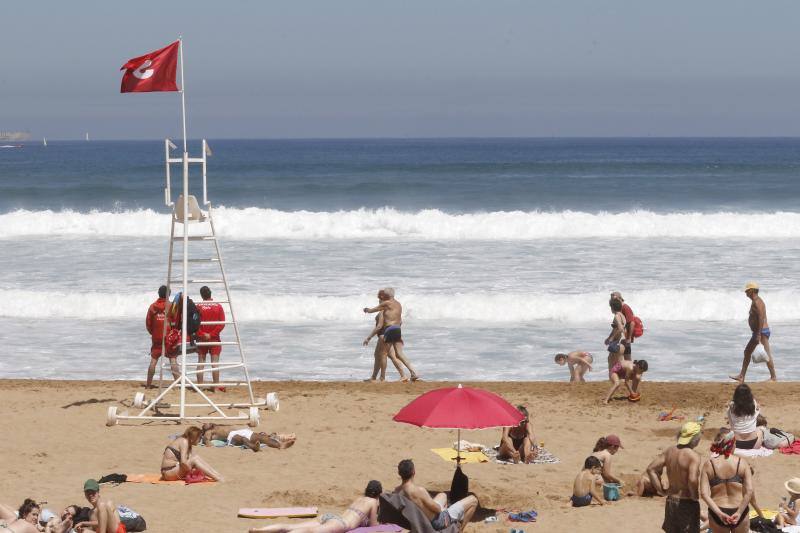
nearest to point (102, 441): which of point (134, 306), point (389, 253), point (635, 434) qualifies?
point (635, 434)

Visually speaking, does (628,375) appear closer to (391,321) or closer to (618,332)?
(618,332)

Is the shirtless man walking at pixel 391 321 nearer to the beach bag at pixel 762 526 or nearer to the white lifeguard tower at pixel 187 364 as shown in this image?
the white lifeguard tower at pixel 187 364

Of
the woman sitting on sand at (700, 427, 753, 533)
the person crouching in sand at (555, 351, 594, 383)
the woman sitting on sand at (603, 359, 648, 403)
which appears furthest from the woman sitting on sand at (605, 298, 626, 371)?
the woman sitting on sand at (700, 427, 753, 533)

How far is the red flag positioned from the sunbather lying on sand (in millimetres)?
4031

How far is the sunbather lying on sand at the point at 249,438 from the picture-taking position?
12.8 metres

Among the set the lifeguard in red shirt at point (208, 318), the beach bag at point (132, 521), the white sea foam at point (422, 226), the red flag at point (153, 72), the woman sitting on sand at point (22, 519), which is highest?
the red flag at point (153, 72)

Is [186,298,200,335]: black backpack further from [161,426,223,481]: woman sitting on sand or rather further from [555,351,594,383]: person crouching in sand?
[555,351,594,383]: person crouching in sand

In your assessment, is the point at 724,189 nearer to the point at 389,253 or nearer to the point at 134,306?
the point at 389,253

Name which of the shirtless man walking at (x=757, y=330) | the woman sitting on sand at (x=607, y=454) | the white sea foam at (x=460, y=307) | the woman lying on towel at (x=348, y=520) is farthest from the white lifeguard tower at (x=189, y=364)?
the white sea foam at (x=460, y=307)

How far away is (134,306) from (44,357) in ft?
14.6

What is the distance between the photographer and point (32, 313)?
22844 millimetres

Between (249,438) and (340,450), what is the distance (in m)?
1.10

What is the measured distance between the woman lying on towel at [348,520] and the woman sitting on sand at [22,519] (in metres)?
1.86

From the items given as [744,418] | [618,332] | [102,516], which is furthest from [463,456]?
[102,516]
